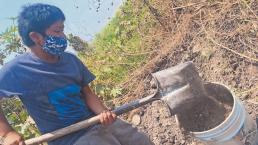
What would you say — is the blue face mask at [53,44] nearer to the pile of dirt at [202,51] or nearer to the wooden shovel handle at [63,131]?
the wooden shovel handle at [63,131]

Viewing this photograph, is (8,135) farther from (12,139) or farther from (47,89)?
(47,89)

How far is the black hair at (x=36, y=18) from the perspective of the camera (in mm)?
2553

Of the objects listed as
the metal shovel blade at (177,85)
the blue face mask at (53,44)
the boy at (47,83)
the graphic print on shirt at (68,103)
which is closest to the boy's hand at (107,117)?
the boy at (47,83)

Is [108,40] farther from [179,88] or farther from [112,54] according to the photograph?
[179,88]

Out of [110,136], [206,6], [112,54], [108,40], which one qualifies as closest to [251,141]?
[110,136]

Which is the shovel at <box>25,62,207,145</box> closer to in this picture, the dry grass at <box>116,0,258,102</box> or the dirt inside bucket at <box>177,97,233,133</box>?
the dirt inside bucket at <box>177,97,233,133</box>

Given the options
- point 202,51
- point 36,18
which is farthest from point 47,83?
point 202,51

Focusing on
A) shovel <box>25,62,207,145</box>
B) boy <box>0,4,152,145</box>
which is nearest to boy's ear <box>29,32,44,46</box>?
boy <box>0,4,152,145</box>

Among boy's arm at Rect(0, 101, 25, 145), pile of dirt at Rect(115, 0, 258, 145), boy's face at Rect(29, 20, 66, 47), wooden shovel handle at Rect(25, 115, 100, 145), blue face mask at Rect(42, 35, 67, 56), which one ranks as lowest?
pile of dirt at Rect(115, 0, 258, 145)

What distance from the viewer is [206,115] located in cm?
305

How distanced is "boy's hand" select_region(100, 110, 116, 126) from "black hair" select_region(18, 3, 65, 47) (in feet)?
1.91

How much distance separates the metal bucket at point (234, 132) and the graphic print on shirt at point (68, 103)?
720 millimetres

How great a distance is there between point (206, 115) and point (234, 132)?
0.37 m

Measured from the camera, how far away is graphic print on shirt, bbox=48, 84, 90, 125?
256cm
